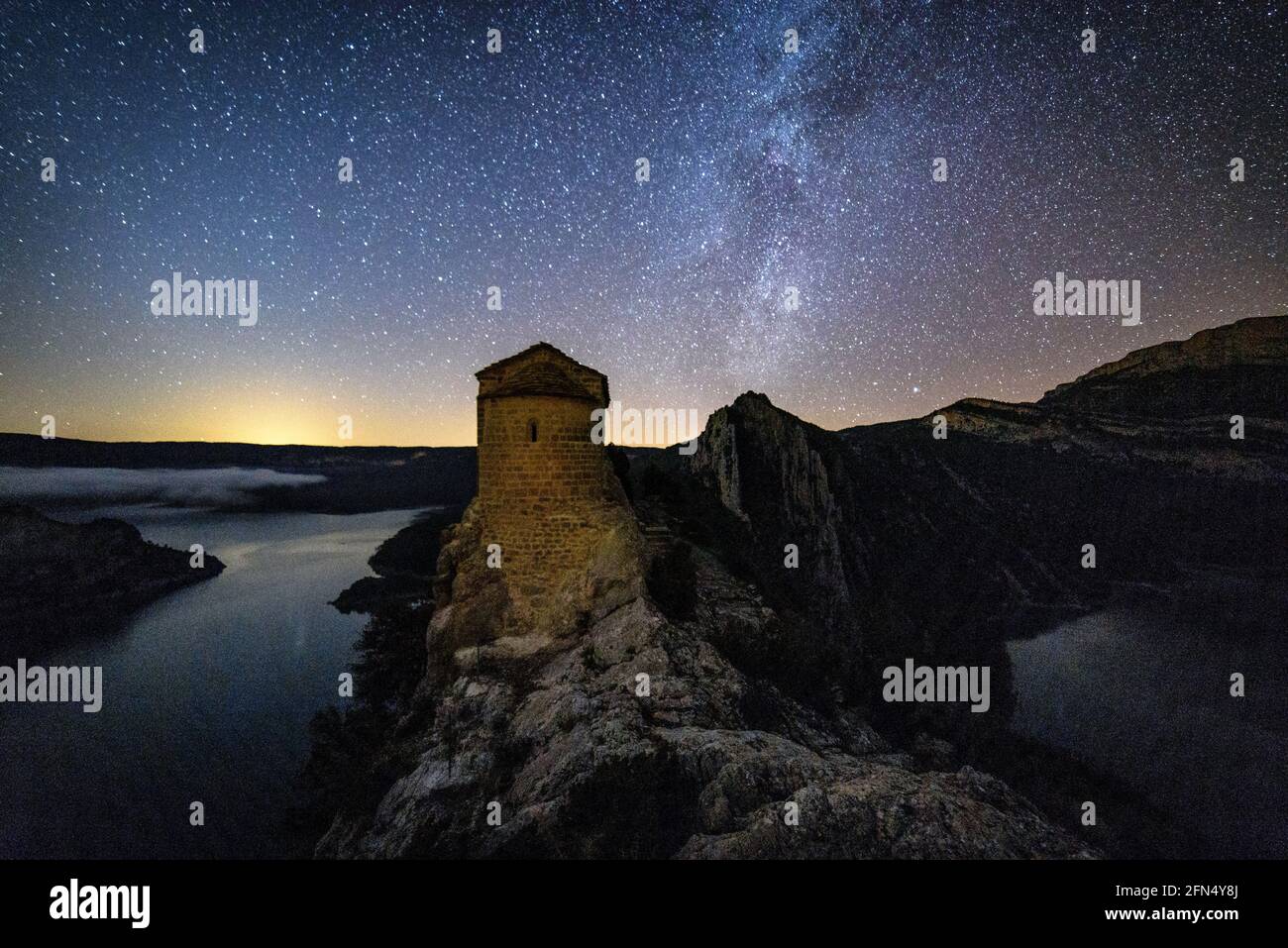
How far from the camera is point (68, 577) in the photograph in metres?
57.5

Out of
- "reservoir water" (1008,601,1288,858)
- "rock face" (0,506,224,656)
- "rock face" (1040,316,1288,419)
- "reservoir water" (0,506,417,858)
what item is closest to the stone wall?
"reservoir water" (0,506,417,858)

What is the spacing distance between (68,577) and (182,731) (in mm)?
41328

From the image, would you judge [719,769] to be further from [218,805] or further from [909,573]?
[909,573]

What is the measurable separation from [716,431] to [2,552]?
79694mm

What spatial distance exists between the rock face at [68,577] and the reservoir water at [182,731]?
136 inches

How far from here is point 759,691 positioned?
10438mm

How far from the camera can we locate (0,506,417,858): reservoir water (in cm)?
2534

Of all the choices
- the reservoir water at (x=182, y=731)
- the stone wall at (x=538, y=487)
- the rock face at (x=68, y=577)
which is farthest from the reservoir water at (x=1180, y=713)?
the rock face at (x=68, y=577)

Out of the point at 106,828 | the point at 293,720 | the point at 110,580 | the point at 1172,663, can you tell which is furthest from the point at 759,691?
the point at 110,580

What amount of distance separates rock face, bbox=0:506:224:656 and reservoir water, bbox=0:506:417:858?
11.3ft

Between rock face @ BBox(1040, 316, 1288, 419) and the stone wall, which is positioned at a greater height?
rock face @ BBox(1040, 316, 1288, 419)

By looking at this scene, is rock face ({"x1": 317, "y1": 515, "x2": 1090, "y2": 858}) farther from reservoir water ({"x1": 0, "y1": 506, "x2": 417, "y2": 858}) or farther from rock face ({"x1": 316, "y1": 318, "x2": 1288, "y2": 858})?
reservoir water ({"x1": 0, "y1": 506, "x2": 417, "y2": 858})

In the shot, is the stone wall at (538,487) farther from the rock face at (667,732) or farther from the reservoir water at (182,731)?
the reservoir water at (182,731)

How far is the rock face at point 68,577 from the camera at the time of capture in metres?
52.9
